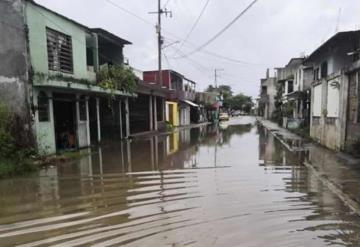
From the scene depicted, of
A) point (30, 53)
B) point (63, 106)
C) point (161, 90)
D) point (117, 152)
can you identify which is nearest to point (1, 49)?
point (30, 53)

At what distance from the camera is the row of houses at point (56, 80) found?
1335cm

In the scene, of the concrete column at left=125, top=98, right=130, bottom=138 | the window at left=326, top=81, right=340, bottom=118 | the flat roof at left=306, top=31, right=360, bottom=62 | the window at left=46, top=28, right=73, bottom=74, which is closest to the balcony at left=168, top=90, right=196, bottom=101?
the concrete column at left=125, top=98, right=130, bottom=138

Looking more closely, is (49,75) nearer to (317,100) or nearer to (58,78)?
(58,78)

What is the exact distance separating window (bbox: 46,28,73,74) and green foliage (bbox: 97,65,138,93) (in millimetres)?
2432

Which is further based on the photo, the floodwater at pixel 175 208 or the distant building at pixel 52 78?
the distant building at pixel 52 78

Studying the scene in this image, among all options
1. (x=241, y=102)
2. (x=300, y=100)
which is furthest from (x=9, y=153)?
(x=241, y=102)

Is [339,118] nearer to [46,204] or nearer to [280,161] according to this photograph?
[280,161]

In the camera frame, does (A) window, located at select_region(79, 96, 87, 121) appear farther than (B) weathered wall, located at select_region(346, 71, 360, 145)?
Yes

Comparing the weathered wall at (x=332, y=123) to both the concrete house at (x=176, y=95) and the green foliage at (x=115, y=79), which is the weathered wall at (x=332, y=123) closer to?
the green foliage at (x=115, y=79)

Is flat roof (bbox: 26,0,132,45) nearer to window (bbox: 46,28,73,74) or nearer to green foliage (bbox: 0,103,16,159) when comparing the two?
window (bbox: 46,28,73,74)

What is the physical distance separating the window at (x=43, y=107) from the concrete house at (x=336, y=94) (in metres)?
12.1

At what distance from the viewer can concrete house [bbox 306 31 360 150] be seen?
47.3 feet

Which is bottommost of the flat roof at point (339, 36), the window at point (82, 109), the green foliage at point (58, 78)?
the window at point (82, 109)

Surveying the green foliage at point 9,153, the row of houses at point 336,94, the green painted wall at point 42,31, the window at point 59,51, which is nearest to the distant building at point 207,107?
the row of houses at point 336,94
